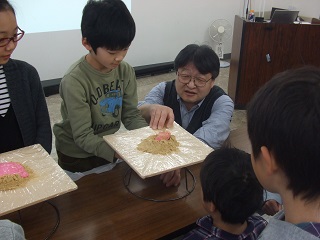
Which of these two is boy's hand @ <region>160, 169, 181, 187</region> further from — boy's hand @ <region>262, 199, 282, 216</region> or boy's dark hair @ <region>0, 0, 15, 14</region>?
boy's dark hair @ <region>0, 0, 15, 14</region>

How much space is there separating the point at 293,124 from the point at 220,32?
5123mm

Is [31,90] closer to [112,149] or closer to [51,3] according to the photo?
[112,149]

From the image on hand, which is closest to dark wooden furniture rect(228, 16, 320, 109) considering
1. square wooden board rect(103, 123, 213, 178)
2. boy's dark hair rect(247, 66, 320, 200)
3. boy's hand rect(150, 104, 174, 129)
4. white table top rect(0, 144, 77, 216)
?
boy's hand rect(150, 104, 174, 129)

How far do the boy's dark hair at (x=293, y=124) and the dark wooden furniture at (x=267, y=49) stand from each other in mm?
3016

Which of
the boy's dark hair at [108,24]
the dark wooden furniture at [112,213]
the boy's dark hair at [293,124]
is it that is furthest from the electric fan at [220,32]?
the boy's dark hair at [293,124]

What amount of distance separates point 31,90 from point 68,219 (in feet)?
1.91

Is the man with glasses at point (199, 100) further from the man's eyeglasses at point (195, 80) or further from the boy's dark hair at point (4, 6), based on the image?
the boy's dark hair at point (4, 6)

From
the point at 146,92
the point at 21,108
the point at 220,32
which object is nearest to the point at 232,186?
the point at 21,108

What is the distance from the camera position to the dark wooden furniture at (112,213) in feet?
3.47

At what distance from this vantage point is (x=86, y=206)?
1173mm

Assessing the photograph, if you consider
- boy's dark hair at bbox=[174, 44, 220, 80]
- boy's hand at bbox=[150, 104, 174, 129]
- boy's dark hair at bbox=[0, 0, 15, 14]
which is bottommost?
boy's hand at bbox=[150, 104, 174, 129]

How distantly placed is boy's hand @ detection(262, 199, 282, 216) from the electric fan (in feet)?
14.3

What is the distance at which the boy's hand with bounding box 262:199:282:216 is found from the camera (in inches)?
53.0

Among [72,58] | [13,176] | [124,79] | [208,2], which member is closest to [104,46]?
[124,79]
